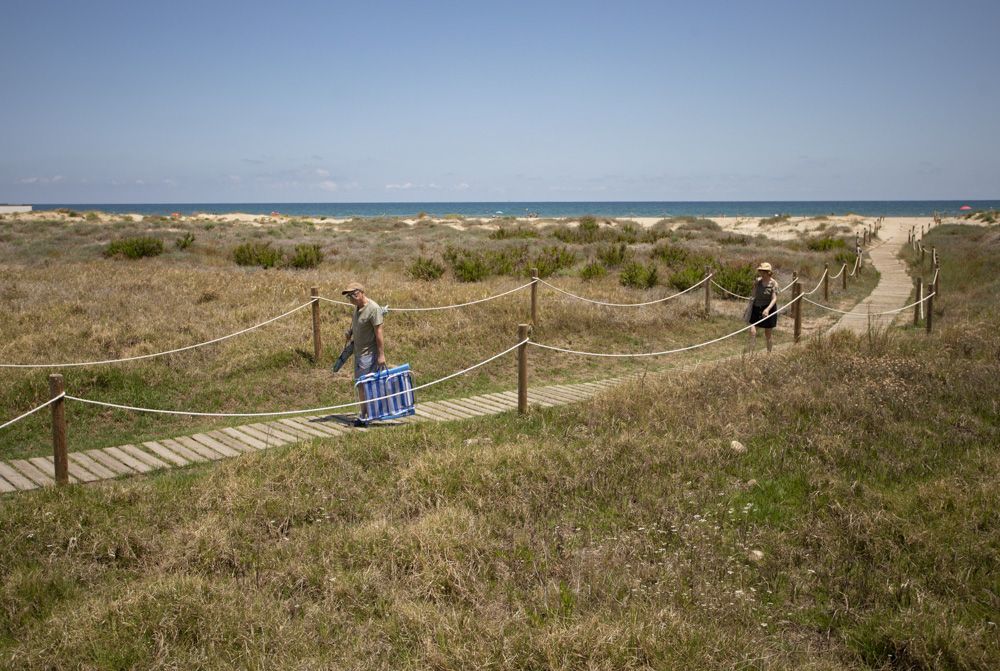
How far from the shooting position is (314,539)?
555 cm

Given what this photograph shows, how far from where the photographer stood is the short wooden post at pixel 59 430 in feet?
20.1

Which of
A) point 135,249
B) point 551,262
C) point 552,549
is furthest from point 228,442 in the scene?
point 135,249

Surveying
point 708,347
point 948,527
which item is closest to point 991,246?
point 708,347

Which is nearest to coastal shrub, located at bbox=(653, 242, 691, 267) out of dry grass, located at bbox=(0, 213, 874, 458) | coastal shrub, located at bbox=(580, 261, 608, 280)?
coastal shrub, located at bbox=(580, 261, 608, 280)

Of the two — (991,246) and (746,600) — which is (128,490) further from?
(991,246)

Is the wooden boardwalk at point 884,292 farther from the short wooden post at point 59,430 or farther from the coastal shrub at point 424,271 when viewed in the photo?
the short wooden post at point 59,430

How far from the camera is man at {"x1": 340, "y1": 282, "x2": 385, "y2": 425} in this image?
8.80 meters

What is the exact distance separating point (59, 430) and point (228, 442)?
2055mm

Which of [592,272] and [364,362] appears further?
[592,272]

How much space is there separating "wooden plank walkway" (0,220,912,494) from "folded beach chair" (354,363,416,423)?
0.53ft

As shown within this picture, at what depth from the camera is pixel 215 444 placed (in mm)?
8086

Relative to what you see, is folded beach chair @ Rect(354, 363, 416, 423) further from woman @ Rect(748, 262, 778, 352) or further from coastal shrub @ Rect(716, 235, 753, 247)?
coastal shrub @ Rect(716, 235, 753, 247)

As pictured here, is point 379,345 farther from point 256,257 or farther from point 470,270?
point 256,257

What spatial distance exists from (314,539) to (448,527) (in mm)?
963
